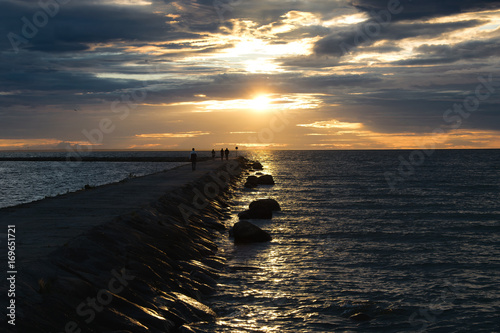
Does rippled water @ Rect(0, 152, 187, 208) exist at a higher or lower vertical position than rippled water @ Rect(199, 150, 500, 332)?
higher

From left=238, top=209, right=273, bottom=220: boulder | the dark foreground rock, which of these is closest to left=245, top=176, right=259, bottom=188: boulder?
the dark foreground rock

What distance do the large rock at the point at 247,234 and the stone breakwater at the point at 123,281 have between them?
222 cm

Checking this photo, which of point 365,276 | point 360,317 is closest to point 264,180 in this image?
point 365,276

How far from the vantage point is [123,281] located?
32.3ft

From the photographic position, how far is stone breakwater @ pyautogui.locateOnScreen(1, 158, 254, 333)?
7.72m

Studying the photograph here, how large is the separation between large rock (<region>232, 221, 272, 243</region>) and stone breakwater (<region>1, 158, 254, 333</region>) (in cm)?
222

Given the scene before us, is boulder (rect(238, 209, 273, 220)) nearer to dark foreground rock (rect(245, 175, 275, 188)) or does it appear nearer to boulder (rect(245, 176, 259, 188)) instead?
boulder (rect(245, 176, 259, 188))

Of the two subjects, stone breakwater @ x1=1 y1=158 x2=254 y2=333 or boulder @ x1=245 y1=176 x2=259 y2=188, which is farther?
boulder @ x1=245 y1=176 x2=259 y2=188

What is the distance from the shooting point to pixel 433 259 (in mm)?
16141

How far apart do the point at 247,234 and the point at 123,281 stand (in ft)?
30.6

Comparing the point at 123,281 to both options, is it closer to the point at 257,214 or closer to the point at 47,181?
the point at 257,214

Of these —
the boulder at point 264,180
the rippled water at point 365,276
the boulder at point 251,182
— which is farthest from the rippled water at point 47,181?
the rippled water at point 365,276

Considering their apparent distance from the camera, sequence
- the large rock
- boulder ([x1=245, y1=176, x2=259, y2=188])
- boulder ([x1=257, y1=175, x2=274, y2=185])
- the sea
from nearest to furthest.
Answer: the sea
the large rock
boulder ([x1=245, y1=176, x2=259, y2=188])
boulder ([x1=257, y1=175, x2=274, y2=185])

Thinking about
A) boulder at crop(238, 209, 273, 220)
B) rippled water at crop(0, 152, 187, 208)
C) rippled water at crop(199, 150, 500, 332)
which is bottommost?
rippled water at crop(199, 150, 500, 332)
